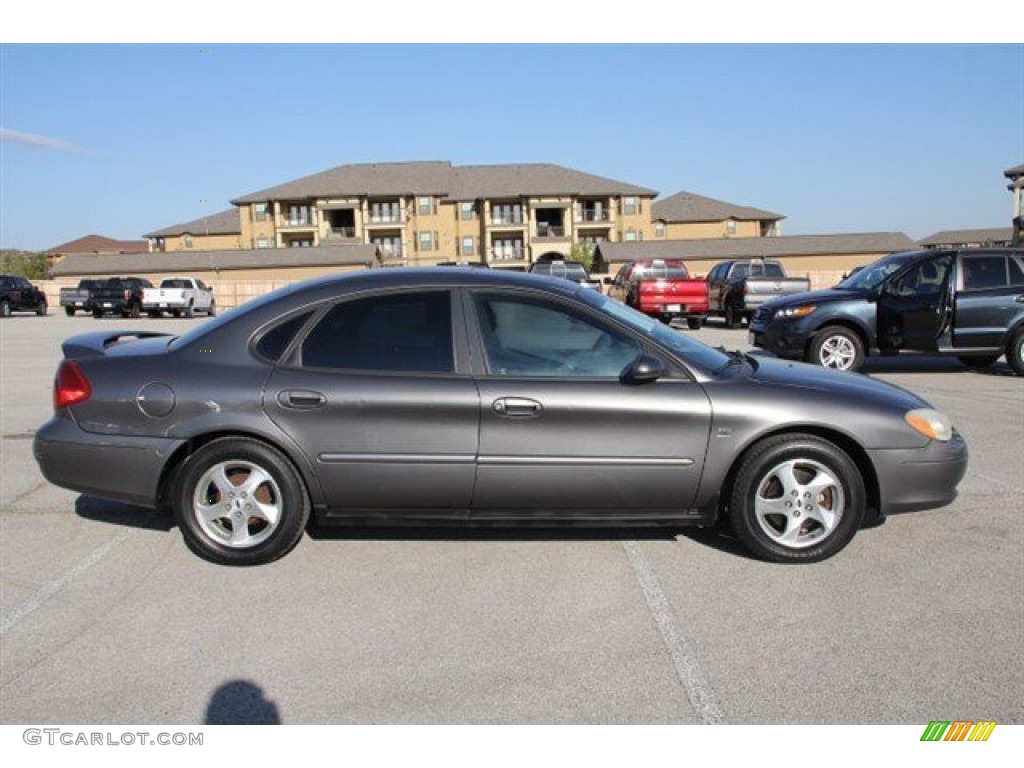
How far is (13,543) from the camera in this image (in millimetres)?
4648

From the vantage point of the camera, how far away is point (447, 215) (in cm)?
6831

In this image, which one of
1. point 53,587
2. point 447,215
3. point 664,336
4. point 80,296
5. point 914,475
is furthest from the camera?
point 447,215

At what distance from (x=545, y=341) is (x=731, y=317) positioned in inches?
706

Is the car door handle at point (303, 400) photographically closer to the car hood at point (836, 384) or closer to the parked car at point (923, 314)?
the car hood at point (836, 384)

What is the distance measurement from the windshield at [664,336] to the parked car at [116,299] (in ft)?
104

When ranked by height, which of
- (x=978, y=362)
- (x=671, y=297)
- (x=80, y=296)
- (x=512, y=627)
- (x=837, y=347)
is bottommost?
(x=512, y=627)

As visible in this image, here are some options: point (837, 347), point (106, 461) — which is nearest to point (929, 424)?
point (106, 461)

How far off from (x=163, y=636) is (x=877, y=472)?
12.2ft

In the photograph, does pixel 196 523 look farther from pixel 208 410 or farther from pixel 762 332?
pixel 762 332

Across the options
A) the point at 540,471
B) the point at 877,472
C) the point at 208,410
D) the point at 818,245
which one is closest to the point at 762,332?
the point at 877,472

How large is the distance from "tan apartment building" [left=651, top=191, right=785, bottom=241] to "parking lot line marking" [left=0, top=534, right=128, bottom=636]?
7311 cm

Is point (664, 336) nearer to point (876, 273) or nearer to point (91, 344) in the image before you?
point (91, 344)

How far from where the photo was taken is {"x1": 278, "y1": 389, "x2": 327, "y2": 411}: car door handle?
415 cm
